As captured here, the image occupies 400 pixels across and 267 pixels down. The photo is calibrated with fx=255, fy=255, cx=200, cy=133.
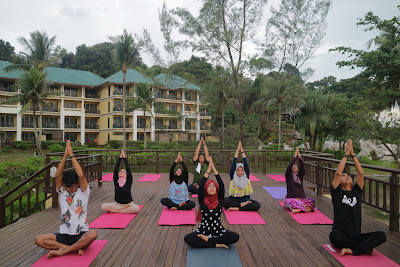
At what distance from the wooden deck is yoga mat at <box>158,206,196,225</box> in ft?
0.45

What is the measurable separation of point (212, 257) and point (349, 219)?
5.90 ft

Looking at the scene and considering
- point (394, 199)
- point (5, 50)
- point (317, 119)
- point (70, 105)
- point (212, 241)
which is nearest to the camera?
point (212, 241)

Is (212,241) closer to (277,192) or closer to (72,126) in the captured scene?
(277,192)

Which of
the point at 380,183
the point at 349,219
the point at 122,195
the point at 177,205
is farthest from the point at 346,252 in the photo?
the point at 122,195

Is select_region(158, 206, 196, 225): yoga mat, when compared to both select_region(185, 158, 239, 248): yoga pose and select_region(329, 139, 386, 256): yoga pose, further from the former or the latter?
select_region(329, 139, 386, 256): yoga pose

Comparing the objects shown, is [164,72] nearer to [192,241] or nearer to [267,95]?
[267,95]

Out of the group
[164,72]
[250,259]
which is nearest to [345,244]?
[250,259]

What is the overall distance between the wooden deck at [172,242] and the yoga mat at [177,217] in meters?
0.14

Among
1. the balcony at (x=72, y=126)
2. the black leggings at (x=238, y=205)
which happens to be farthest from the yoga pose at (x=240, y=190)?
the balcony at (x=72, y=126)

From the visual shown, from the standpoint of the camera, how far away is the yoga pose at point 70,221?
3.11 metres

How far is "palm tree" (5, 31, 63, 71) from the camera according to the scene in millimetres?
22391

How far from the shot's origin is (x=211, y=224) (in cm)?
336

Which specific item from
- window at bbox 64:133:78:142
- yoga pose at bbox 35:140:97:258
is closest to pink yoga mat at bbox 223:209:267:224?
yoga pose at bbox 35:140:97:258

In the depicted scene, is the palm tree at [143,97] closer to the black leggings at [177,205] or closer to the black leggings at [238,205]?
the black leggings at [177,205]
